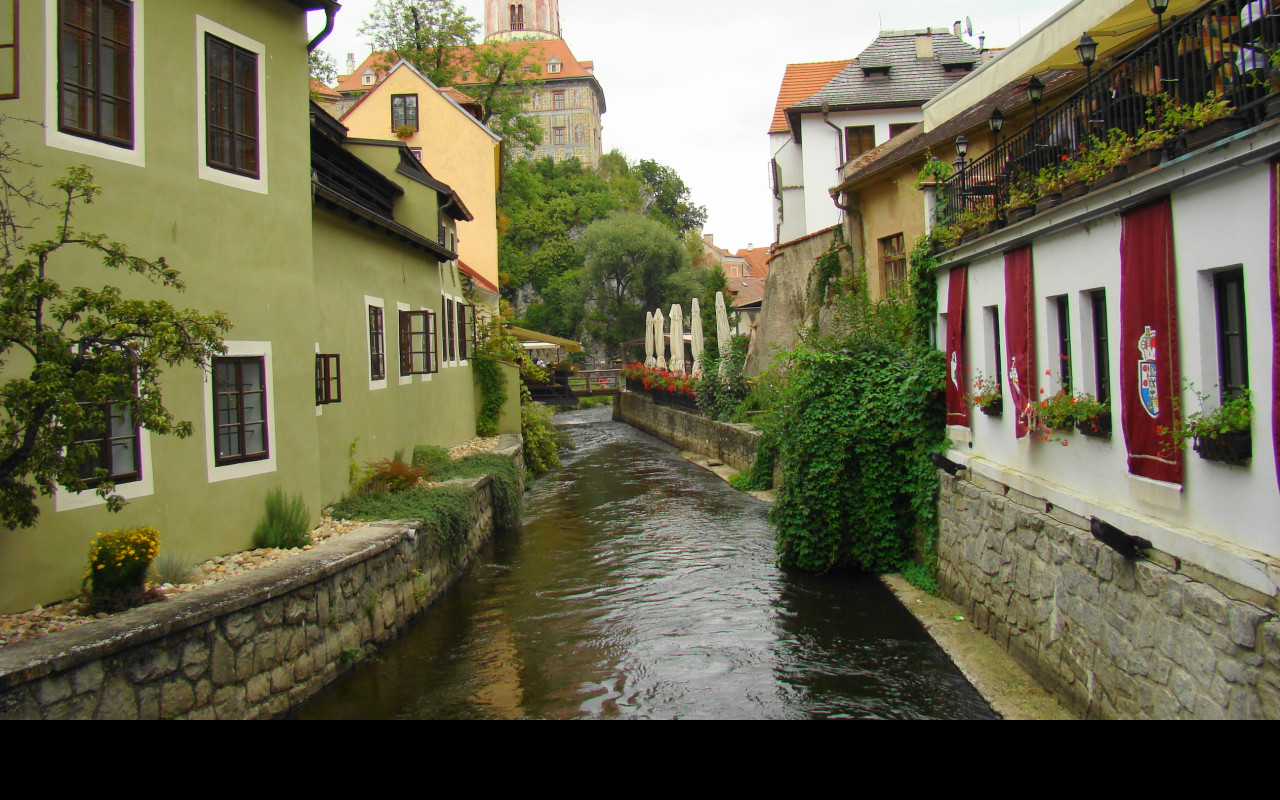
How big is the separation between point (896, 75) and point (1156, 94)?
23.1 meters

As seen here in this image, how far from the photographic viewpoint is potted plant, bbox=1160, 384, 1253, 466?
4.71 metres

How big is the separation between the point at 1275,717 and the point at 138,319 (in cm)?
659

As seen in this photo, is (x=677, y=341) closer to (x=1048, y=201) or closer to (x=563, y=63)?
(x=1048, y=201)

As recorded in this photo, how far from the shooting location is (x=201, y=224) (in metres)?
8.23

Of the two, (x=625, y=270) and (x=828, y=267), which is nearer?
(x=828, y=267)

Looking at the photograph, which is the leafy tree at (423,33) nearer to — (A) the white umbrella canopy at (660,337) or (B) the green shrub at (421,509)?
(A) the white umbrella canopy at (660,337)

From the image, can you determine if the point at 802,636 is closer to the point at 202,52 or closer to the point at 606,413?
the point at 202,52

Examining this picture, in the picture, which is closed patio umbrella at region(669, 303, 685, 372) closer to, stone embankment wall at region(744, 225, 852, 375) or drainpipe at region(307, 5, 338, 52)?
stone embankment wall at region(744, 225, 852, 375)

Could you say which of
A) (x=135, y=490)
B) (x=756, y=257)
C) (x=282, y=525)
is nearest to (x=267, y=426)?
(x=282, y=525)

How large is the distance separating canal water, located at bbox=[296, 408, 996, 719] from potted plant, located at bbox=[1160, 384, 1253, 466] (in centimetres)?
314

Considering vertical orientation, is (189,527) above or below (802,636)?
above

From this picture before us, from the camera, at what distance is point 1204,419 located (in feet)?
16.3
